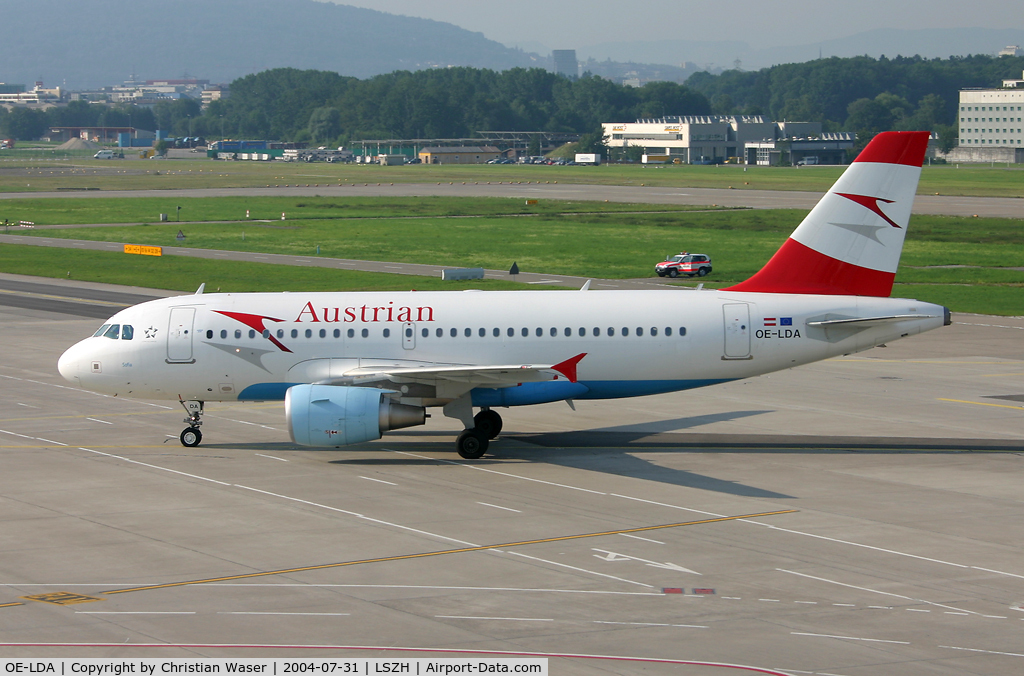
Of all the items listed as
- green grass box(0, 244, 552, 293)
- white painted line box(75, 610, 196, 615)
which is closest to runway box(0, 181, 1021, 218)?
green grass box(0, 244, 552, 293)

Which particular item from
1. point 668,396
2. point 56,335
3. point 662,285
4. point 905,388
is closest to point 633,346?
point 668,396

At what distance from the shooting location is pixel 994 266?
288ft

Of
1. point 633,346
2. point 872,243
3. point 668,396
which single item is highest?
point 872,243

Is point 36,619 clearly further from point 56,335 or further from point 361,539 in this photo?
point 56,335

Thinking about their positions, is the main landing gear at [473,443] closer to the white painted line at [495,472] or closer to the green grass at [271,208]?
the white painted line at [495,472]

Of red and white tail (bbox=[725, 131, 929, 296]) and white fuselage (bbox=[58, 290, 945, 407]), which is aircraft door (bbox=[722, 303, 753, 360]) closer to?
white fuselage (bbox=[58, 290, 945, 407])

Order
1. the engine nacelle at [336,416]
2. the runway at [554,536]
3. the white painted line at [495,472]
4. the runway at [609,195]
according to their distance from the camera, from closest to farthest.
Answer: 1. the runway at [554,536]
2. the white painted line at [495,472]
3. the engine nacelle at [336,416]
4. the runway at [609,195]

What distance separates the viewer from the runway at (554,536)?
2070 cm

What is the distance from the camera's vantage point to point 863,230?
37.2m

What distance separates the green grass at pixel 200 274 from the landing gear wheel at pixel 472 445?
38783 mm

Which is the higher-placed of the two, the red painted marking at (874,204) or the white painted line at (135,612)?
the red painted marking at (874,204)

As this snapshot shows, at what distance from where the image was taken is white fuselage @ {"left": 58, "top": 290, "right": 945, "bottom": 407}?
119 ft

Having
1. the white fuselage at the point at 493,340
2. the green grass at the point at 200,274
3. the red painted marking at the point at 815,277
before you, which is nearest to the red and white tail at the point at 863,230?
the red painted marking at the point at 815,277

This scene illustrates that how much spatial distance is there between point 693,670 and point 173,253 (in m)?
89.1
